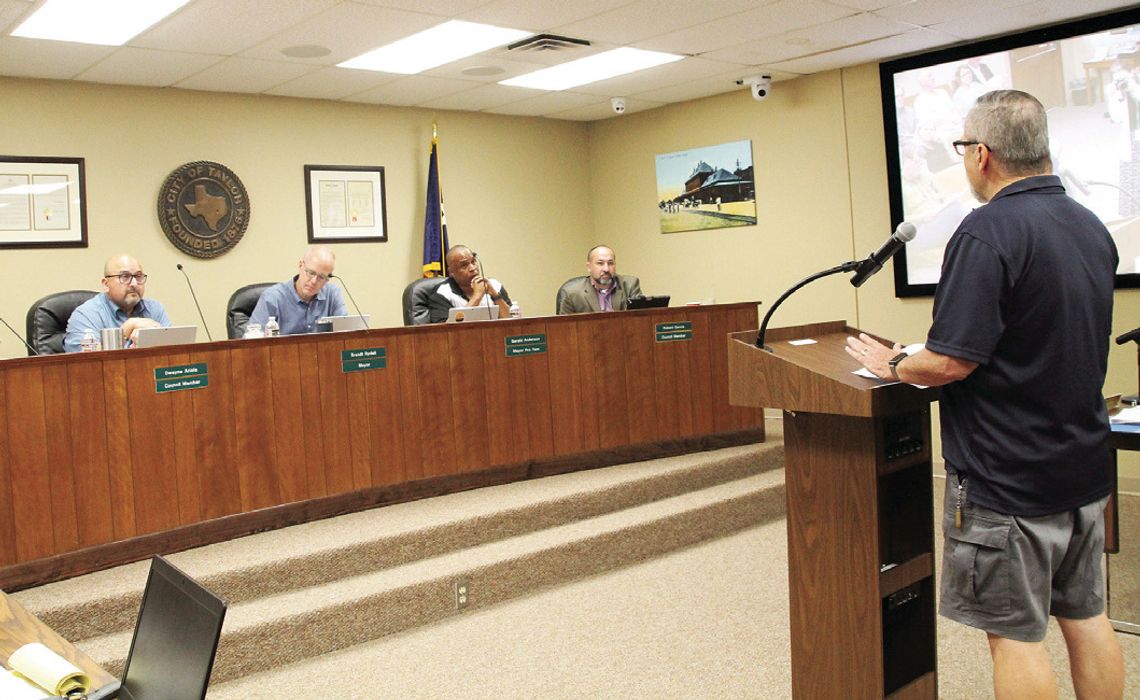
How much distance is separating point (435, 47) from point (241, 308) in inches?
74.7

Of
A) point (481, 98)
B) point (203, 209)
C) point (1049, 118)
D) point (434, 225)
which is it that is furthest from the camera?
point (434, 225)

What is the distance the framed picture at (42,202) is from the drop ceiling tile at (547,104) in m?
3.10

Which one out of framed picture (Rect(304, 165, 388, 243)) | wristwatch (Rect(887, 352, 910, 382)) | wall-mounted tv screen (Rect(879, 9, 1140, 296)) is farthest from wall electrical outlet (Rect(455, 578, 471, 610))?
wall-mounted tv screen (Rect(879, 9, 1140, 296))

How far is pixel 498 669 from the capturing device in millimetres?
3613

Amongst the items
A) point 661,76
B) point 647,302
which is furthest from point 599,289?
point 661,76

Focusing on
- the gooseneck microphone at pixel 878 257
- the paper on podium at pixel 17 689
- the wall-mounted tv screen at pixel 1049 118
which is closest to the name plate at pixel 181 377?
the paper on podium at pixel 17 689

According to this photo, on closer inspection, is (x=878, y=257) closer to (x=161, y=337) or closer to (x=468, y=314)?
(x=161, y=337)

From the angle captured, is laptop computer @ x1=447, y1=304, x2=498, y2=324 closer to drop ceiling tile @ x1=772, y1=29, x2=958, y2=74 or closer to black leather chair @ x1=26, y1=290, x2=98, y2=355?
black leather chair @ x1=26, y1=290, x2=98, y2=355

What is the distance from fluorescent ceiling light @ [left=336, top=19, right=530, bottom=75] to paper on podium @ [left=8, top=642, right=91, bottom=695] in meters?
4.14

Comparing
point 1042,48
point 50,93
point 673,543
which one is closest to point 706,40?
point 1042,48

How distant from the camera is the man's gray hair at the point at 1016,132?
2.08 metres

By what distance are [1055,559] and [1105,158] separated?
14.6 ft

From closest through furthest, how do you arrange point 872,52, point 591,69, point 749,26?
point 749,26 → point 872,52 → point 591,69

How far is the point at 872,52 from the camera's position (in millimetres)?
6336
